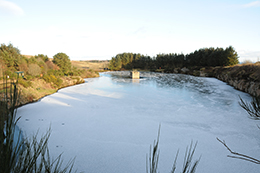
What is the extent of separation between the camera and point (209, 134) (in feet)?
14.8

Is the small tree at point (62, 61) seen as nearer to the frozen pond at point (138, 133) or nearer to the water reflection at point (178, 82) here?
the water reflection at point (178, 82)

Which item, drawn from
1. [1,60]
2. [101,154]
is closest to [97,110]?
[101,154]

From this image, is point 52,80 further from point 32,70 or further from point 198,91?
point 198,91

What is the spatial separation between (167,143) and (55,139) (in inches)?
120

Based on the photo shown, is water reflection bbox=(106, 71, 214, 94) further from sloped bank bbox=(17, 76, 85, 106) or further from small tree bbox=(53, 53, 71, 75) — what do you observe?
sloped bank bbox=(17, 76, 85, 106)

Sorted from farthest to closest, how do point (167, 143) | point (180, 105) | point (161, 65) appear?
point (161, 65) < point (180, 105) < point (167, 143)

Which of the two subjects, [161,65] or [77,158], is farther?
[161,65]

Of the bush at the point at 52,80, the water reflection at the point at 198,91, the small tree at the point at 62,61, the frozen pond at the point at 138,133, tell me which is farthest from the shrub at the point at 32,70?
the water reflection at the point at 198,91

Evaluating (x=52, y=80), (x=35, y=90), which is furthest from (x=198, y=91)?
(x=52, y=80)

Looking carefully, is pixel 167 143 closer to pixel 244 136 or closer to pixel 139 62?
pixel 244 136

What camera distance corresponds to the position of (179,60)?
4391 cm

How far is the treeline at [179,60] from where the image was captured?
28350 millimetres

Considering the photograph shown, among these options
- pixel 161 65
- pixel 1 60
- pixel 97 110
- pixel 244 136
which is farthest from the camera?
pixel 161 65

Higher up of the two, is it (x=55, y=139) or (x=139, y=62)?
(x=139, y=62)
